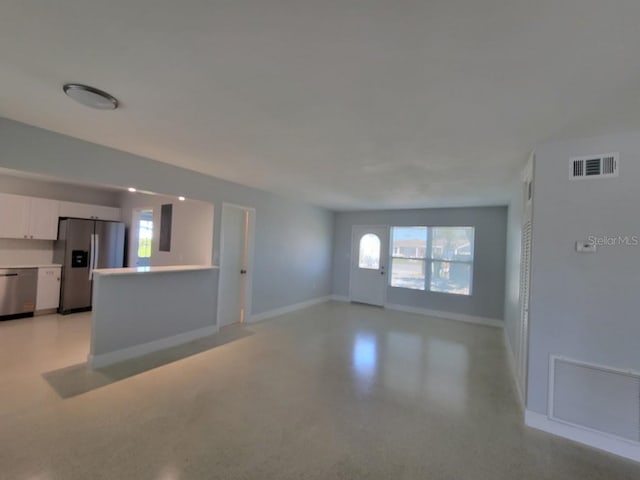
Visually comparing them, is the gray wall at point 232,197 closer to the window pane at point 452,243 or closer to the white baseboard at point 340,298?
the white baseboard at point 340,298

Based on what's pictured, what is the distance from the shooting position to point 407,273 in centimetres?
665

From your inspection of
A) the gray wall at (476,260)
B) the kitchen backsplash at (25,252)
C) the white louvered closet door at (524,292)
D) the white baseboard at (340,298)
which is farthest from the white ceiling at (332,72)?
the white baseboard at (340,298)

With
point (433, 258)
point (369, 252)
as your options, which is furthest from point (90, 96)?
point (433, 258)

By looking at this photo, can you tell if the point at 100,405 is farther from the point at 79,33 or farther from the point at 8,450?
the point at 79,33

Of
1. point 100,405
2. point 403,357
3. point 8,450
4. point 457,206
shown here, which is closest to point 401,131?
point 403,357

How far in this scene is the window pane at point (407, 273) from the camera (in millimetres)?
6488

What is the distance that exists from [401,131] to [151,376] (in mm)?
3433

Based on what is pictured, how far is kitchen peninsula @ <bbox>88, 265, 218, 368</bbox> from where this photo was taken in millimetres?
3174

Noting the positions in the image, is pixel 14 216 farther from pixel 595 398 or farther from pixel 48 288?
pixel 595 398

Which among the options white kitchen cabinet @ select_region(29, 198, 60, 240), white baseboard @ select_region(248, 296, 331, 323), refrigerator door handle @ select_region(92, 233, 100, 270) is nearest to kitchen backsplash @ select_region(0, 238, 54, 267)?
white kitchen cabinet @ select_region(29, 198, 60, 240)

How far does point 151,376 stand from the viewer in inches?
116

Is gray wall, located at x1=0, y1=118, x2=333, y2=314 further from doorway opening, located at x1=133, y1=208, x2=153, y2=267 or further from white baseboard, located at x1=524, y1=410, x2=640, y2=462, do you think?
white baseboard, located at x1=524, y1=410, x2=640, y2=462

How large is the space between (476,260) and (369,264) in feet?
7.85

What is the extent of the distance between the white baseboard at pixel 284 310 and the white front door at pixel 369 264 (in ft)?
3.08
